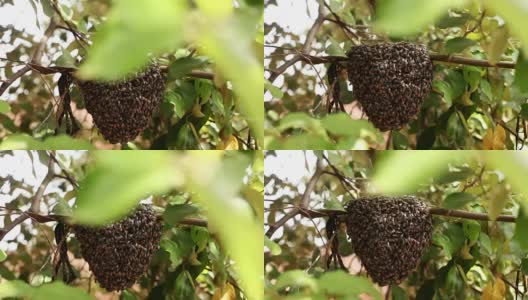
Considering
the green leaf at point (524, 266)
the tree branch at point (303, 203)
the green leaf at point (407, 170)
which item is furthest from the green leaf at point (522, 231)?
the green leaf at point (524, 266)

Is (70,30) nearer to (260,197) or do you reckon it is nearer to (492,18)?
(260,197)

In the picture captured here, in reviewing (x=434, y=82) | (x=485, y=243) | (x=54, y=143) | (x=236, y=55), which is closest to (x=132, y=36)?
(x=236, y=55)

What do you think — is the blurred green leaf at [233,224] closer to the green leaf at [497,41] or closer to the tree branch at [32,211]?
the green leaf at [497,41]

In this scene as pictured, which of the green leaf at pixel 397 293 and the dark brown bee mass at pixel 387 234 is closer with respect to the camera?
the dark brown bee mass at pixel 387 234

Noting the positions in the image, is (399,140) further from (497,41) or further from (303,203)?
(497,41)

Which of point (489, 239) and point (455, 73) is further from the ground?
point (455, 73)

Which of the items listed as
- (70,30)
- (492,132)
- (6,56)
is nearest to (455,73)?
(492,132)
